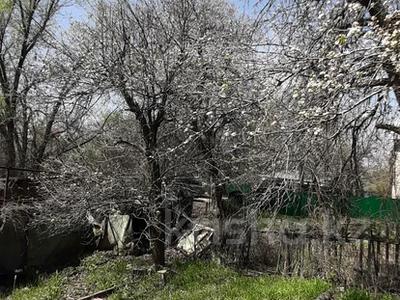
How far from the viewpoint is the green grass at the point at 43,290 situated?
805 cm

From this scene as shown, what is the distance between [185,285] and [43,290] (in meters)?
2.69

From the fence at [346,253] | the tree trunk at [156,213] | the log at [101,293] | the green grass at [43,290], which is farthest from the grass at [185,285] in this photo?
the fence at [346,253]

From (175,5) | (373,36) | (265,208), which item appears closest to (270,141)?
(265,208)

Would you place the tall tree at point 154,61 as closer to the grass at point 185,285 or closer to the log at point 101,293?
the grass at point 185,285

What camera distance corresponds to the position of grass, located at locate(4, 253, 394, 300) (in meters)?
6.75

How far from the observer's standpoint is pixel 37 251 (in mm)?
10062

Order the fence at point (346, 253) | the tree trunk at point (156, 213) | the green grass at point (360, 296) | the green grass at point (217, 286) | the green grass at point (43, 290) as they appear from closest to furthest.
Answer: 1. the green grass at point (360, 296)
2. the green grass at point (217, 286)
3. the fence at point (346, 253)
4. the green grass at point (43, 290)
5. the tree trunk at point (156, 213)

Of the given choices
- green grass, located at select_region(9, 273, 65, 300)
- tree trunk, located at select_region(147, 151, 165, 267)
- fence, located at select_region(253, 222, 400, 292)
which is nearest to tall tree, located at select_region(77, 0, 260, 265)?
tree trunk, located at select_region(147, 151, 165, 267)

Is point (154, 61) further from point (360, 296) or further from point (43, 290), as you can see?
point (360, 296)

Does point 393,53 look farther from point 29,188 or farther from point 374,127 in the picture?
point 29,188

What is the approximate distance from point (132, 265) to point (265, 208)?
12.0ft

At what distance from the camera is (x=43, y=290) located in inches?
330

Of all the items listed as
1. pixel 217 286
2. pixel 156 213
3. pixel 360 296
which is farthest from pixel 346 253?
pixel 156 213

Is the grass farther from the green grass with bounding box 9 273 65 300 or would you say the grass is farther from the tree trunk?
the tree trunk
